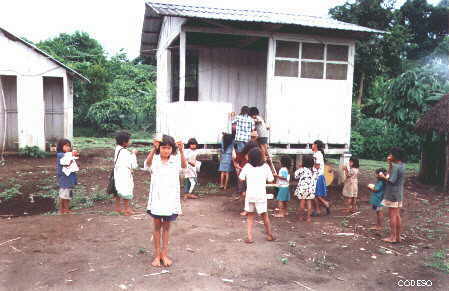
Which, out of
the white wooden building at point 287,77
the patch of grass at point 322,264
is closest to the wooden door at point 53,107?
the white wooden building at point 287,77

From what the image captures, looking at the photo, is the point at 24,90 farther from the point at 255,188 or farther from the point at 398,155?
the point at 398,155

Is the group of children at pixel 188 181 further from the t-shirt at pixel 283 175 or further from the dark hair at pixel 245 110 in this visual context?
the dark hair at pixel 245 110

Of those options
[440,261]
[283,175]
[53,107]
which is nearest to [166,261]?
[283,175]

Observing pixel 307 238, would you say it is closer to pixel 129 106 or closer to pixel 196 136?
pixel 196 136

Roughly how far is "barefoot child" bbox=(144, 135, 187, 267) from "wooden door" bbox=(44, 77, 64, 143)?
12115 millimetres

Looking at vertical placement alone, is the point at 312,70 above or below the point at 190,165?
above

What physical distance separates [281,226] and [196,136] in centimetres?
307

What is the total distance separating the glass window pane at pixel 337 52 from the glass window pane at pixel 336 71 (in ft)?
0.56

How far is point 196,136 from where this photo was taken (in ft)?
27.8

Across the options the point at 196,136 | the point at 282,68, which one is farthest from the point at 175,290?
the point at 282,68

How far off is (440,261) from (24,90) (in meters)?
12.7

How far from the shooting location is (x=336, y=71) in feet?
30.8

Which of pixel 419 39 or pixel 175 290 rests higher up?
pixel 419 39

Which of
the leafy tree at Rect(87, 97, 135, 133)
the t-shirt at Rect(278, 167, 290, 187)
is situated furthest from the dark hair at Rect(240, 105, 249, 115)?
the leafy tree at Rect(87, 97, 135, 133)
